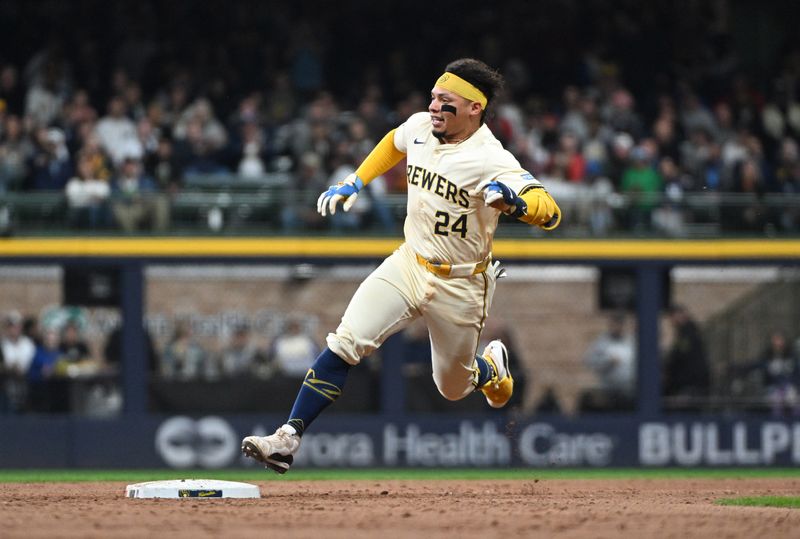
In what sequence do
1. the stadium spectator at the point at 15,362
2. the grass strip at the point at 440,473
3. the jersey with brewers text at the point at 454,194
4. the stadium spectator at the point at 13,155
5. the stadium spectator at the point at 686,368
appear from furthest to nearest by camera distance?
1. the stadium spectator at the point at 686,368
2. the stadium spectator at the point at 13,155
3. the stadium spectator at the point at 15,362
4. the grass strip at the point at 440,473
5. the jersey with brewers text at the point at 454,194

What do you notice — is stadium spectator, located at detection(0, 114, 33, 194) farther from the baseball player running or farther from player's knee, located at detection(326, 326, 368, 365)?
player's knee, located at detection(326, 326, 368, 365)

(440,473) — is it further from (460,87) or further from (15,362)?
(460,87)

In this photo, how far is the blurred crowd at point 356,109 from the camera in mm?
15602

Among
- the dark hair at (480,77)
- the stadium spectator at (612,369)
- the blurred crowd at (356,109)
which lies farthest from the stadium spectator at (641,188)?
the dark hair at (480,77)

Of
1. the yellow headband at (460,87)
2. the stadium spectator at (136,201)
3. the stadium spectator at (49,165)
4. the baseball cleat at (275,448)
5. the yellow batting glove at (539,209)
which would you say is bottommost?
the baseball cleat at (275,448)

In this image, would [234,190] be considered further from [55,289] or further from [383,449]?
[383,449]

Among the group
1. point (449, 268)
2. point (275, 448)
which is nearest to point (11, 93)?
point (449, 268)

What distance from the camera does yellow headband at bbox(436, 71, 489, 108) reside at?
26.7 feet

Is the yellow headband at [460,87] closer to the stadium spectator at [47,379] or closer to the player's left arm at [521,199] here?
the player's left arm at [521,199]

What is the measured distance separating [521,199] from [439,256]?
0.79 m

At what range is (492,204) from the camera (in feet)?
24.5

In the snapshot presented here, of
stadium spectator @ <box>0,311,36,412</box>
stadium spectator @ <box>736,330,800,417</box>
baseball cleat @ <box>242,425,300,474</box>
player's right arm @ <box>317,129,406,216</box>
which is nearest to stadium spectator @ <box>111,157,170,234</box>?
stadium spectator @ <box>0,311,36,412</box>

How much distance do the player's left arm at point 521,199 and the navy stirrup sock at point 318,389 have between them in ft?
4.24

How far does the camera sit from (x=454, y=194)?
805 centimetres
